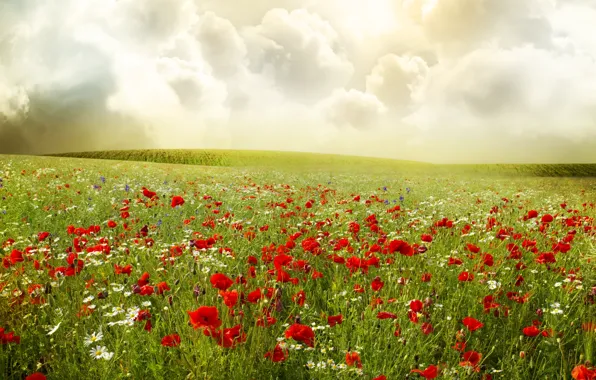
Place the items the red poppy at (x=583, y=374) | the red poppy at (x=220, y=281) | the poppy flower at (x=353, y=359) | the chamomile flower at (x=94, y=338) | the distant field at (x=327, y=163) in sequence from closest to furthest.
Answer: the red poppy at (x=583, y=374)
the poppy flower at (x=353, y=359)
the red poppy at (x=220, y=281)
the chamomile flower at (x=94, y=338)
the distant field at (x=327, y=163)

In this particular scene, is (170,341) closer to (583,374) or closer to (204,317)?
(204,317)

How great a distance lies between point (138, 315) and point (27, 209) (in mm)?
7302

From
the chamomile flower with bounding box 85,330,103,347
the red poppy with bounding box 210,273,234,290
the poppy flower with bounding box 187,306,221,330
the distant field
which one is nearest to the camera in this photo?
the poppy flower with bounding box 187,306,221,330

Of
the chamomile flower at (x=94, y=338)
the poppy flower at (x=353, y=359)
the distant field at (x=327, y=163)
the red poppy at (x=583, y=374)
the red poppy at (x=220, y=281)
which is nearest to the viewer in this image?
the red poppy at (x=583, y=374)

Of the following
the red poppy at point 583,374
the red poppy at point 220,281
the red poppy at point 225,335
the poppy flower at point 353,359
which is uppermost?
the red poppy at point 220,281

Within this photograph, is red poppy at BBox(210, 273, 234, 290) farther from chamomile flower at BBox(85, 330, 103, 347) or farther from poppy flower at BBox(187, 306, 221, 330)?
chamomile flower at BBox(85, 330, 103, 347)

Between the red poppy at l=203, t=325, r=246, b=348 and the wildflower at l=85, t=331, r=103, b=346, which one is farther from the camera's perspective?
the wildflower at l=85, t=331, r=103, b=346

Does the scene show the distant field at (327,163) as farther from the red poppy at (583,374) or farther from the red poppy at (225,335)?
the red poppy at (583,374)

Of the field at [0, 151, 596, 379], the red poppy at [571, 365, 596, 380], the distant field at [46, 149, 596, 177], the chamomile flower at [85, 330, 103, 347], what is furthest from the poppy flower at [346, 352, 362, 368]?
the distant field at [46, 149, 596, 177]

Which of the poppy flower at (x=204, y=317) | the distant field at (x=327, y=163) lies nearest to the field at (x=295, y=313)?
the poppy flower at (x=204, y=317)

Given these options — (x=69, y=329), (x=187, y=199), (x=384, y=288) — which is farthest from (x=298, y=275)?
(x=187, y=199)

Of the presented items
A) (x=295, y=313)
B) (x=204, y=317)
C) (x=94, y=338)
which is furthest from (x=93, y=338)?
(x=295, y=313)

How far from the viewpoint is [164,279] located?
414 centimetres

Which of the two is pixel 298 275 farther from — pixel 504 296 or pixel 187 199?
pixel 187 199
